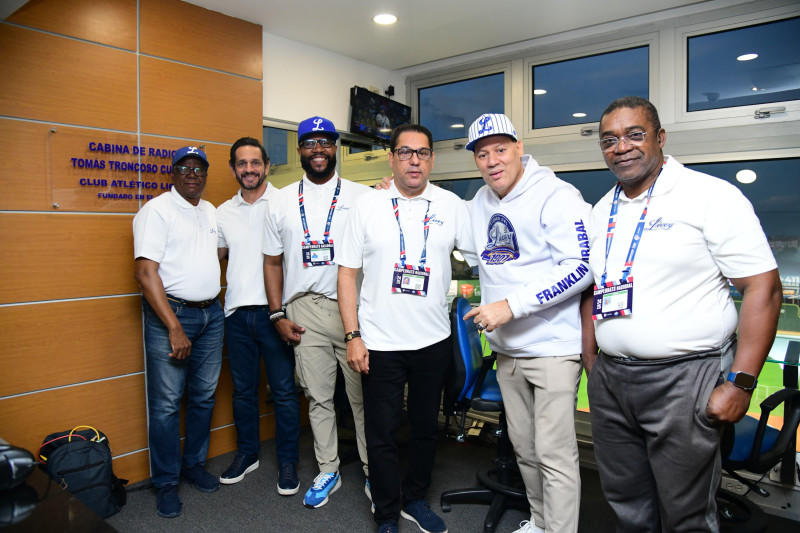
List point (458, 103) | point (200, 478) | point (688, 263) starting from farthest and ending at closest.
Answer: point (458, 103)
point (200, 478)
point (688, 263)

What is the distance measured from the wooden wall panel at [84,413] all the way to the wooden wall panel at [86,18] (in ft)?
6.41

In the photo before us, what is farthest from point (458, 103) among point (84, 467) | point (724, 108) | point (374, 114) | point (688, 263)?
point (84, 467)

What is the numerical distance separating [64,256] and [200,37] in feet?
5.35

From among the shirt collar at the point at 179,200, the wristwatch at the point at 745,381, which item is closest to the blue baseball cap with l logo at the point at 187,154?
the shirt collar at the point at 179,200

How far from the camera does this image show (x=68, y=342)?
2904mm

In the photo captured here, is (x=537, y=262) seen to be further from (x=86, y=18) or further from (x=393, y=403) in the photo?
(x=86, y=18)

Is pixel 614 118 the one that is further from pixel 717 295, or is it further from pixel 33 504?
pixel 33 504

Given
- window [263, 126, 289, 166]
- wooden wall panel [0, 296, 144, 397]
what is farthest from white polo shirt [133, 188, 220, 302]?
window [263, 126, 289, 166]

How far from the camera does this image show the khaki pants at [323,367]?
2840 millimetres

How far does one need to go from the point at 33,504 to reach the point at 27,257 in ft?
6.84

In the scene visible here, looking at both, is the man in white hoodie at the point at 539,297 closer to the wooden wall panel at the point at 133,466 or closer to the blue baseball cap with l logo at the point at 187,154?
the blue baseball cap with l logo at the point at 187,154

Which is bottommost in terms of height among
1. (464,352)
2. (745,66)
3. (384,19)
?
(464,352)

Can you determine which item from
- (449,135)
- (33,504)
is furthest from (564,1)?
(33,504)

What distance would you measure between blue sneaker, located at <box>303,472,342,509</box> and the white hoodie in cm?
130
